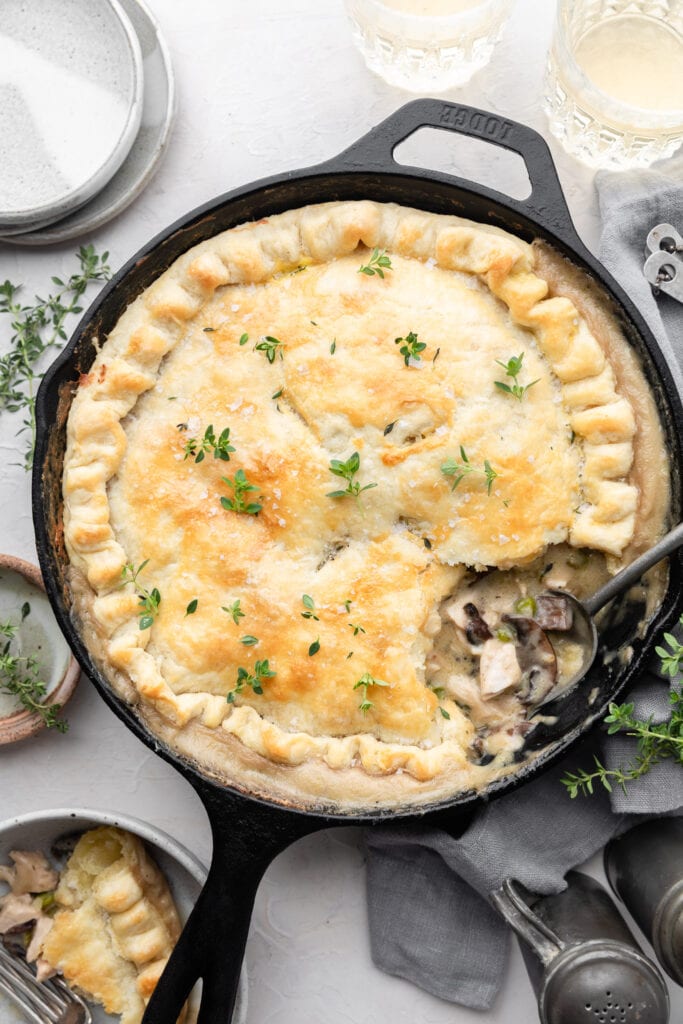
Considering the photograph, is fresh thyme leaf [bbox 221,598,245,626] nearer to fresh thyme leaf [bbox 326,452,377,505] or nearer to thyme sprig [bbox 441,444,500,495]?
fresh thyme leaf [bbox 326,452,377,505]

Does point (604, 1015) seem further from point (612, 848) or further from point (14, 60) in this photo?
point (14, 60)

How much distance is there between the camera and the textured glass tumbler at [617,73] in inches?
110

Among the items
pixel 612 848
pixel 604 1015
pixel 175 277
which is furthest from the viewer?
pixel 612 848

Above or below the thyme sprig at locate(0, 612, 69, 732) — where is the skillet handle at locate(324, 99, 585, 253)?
above

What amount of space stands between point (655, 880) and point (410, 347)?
1647 mm

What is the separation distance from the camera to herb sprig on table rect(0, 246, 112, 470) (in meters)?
3.03

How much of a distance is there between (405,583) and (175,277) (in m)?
1.06

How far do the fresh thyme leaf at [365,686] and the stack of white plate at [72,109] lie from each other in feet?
5.33

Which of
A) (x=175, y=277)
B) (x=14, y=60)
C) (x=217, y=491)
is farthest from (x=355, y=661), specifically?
(x=14, y=60)

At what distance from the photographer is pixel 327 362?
2.57 m

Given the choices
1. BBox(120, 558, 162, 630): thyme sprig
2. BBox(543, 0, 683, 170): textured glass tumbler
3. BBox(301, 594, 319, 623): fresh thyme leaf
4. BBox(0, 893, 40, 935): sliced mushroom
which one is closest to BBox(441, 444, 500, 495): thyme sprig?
BBox(301, 594, 319, 623): fresh thyme leaf

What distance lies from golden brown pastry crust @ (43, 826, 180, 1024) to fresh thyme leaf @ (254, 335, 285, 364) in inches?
60.0

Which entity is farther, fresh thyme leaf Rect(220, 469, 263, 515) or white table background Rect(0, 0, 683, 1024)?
white table background Rect(0, 0, 683, 1024)

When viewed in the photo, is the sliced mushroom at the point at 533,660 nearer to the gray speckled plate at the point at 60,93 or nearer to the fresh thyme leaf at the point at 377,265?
the fresh thyme leaf at the point at 377,265
